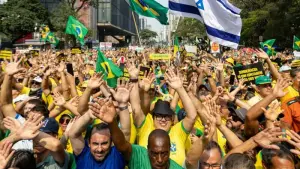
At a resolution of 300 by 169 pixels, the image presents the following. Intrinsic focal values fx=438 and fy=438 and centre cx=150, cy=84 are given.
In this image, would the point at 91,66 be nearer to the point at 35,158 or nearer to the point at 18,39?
the point at 35,158

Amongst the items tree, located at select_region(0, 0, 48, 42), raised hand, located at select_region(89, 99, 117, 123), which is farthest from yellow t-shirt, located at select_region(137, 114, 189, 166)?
tree, located at select_region(0, 0, 48, 42)

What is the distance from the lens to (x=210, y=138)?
4059 mm

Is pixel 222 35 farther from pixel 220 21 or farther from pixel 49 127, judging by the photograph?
pixel 49 127

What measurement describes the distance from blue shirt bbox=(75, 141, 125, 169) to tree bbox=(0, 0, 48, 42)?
5765 centimetres

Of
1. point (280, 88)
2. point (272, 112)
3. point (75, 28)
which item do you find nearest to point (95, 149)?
point (272, 112)

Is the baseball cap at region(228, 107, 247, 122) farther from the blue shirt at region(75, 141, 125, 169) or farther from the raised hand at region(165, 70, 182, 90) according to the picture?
the blue shirt at region(75, 141, 125, 169)

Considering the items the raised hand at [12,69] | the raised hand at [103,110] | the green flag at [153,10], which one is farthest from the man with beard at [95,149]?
the green flag at [153,10]

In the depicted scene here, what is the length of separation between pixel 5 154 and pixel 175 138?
2.09 metres

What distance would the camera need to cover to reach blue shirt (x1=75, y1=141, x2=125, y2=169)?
4.00 meters

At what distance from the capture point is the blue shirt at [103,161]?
400cm

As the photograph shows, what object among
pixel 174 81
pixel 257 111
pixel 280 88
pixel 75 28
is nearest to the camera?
pixel 257 111

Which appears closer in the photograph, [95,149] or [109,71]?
[95,149]

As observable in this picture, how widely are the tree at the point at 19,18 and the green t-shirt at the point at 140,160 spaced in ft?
190

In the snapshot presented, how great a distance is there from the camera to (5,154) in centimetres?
336
